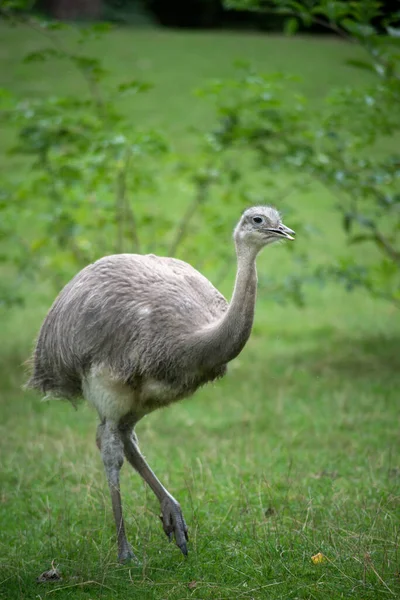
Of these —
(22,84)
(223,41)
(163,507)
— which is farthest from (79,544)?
(223,41)

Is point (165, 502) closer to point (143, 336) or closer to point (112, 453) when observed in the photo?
point (112, 453)

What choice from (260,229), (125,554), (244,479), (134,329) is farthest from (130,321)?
(244,479)

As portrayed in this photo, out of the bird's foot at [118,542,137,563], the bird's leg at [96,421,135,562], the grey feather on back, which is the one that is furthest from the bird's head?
the bird's foot at [118,542,137,563]

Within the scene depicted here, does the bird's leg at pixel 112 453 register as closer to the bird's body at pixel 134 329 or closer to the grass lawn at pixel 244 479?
the bird's body at pixel 134 329

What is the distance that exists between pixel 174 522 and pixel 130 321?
104cm

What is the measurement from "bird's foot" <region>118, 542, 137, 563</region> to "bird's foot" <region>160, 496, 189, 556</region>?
0.23 metres

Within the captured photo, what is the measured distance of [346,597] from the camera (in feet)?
13.4

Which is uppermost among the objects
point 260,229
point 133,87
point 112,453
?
point 260,229

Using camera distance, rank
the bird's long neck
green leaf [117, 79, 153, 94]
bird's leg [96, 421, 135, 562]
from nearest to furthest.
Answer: the bird's long neck < bird's leg [96, 421, 135, 562] < green leaf [117, 79, 153, 94]

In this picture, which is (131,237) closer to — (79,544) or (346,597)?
(79,544)

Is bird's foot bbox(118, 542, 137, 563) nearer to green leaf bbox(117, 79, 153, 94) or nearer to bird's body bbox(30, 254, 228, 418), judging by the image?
bird's body bbox(30, 254, 228, 418)

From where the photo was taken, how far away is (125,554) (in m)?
4.79

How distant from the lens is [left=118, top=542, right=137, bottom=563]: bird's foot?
4754 millimetres

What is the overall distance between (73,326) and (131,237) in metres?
4.16
